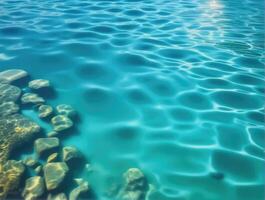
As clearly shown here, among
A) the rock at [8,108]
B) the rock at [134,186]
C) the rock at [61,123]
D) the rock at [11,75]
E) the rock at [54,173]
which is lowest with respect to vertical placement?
the rock at [134,186]

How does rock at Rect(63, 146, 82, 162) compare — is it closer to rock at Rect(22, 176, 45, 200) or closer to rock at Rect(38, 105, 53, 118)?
rock at Rect(22, 176, 45, 200)

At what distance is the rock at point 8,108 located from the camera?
15.3ft

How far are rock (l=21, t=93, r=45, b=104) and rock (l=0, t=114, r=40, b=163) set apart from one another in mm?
376

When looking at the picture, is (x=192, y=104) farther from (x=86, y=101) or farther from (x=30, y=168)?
(x=30, y=168)

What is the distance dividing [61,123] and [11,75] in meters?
1.71

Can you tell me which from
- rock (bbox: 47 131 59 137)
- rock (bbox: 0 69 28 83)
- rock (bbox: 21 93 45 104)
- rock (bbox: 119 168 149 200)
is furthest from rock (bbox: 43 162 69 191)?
rock (bbox: 0 69 28 83)

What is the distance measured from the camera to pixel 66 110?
4.75 m

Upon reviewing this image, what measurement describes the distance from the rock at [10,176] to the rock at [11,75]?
80.0 inches

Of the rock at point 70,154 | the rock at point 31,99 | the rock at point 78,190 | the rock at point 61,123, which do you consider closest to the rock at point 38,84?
the rock at point 31,99

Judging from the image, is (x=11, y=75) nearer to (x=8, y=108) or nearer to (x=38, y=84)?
(x=38, y=84)

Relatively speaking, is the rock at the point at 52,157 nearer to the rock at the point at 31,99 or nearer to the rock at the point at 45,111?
the rock at the point at 45,111

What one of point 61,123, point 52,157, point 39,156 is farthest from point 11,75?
point 52,157

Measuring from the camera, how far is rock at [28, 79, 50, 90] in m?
5.21

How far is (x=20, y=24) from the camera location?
26.3 ft
